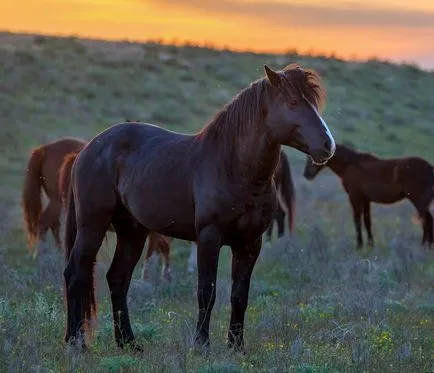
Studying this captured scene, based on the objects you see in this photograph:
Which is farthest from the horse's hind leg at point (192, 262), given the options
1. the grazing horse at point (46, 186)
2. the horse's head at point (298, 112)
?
the horse's head at point (298, 112)

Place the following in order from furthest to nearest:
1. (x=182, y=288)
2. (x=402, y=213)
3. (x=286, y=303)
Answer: (x=402, y=213) → (x=182, y=288) → (x=286, y=303)

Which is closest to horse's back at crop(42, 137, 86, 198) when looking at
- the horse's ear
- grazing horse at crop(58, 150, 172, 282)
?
grazing horse at crop(58, 150, 172, 282)

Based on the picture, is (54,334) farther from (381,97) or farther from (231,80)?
(381,97)

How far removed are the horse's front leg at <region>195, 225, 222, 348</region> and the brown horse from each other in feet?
30.0

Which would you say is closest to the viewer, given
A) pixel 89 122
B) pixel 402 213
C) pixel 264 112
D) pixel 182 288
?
pixel 264 112

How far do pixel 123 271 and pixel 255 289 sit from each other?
3.29 metres

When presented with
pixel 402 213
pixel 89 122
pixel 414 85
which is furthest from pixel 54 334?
pixel 414 85

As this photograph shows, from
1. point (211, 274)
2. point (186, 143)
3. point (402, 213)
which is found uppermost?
point (186, 143)

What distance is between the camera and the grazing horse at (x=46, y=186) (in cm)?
1349

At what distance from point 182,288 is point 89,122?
19.7 meters

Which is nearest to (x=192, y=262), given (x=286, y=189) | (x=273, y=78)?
(x=286, y=189)

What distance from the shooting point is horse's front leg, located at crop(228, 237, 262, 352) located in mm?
6574

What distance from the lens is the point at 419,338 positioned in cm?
745

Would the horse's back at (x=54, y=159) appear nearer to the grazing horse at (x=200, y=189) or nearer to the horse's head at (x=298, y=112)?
the grazing horse at (x=200, y=189)
